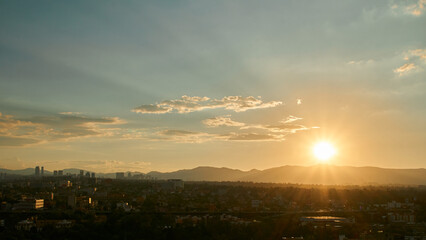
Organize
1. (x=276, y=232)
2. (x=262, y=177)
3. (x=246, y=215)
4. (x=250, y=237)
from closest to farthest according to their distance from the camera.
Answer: (x=250, y=237) < (x=276, y=232) < (x=246, y=215) < (x=262, y=177)

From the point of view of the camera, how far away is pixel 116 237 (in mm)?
17766

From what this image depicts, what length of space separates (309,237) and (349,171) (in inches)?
5959

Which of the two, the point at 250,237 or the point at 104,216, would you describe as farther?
the point at 104,216

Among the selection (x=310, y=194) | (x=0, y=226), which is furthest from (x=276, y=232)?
(x=310, y=194)

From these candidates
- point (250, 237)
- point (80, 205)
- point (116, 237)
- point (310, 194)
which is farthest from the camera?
point (310, 194)

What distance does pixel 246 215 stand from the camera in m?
28.7

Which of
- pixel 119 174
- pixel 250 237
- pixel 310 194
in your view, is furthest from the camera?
pixel 119 174

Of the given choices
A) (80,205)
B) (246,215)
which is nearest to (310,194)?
(246,215)

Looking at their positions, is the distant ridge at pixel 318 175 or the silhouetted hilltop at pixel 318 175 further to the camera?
the distant ridge at pixel 318 175

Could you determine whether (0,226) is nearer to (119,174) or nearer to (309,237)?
(309,237)

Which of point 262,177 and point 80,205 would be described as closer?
point 80,205

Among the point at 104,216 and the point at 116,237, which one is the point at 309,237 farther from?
the point at 104,216

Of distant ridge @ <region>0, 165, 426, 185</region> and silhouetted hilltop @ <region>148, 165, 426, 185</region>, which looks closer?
silhouetted hilltop @ <region>148, 165, 426, 185</region>

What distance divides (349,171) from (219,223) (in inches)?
5907
